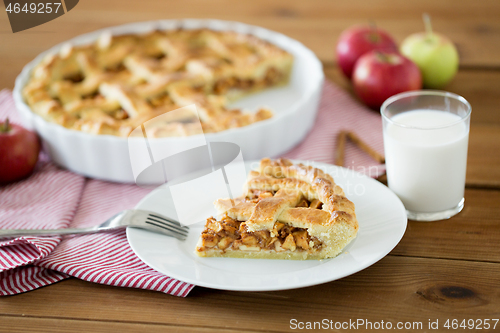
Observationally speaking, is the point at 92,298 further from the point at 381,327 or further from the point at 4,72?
the point at 4,72

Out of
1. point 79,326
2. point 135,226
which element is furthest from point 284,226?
point 79,326

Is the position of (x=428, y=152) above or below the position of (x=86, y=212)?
above

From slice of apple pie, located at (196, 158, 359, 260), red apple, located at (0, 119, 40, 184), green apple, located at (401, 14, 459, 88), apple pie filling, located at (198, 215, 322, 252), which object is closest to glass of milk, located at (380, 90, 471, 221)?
slice of apple pie, located at (196, 158, 359, 260)

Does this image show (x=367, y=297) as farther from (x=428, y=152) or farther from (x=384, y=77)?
(x=384, y=77)

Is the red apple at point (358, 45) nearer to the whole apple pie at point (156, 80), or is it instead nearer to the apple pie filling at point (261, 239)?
the whole apple pie at point (156, 80)

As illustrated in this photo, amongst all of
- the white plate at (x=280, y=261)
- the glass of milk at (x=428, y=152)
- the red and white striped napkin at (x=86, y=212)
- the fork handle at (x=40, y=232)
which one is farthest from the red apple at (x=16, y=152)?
the glass of milk at (x=428, y=152)
